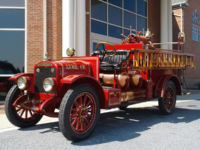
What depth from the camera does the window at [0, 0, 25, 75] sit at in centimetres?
863

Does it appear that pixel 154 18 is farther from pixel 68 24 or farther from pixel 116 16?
pixel 68 24

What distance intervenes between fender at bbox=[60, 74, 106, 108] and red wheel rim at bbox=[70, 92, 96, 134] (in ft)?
0.79

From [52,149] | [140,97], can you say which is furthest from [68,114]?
[140,97]

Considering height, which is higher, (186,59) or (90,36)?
(90,36)

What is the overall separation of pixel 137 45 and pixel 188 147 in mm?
3157

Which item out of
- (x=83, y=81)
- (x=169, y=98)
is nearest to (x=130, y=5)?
(x=169, y=98)

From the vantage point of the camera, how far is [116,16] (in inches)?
483

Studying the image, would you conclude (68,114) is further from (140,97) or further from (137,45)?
(137,45)

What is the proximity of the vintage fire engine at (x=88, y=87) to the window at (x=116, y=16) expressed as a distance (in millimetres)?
4717

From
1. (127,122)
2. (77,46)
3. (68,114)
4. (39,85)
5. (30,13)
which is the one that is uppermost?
(30,13)

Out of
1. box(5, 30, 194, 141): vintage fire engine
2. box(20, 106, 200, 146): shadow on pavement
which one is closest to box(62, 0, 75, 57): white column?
box(5, 30, 194, 141): vintage fire engine

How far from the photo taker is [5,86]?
861 cm

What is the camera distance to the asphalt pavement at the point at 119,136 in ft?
11.8

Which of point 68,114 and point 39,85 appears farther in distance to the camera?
point 39,85
